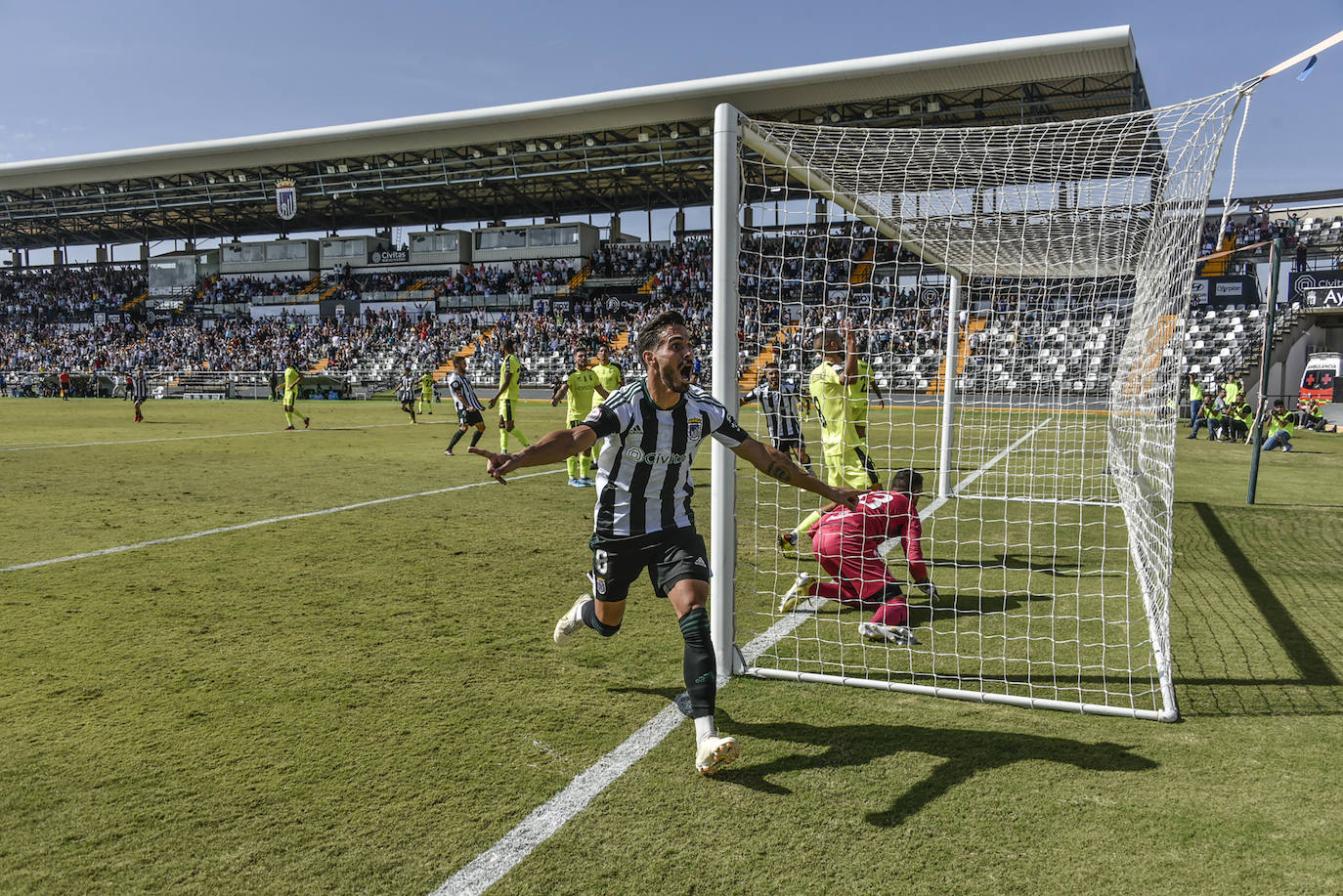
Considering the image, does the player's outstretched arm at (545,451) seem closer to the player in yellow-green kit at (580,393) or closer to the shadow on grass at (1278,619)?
the shadow on grass at (1278,619)

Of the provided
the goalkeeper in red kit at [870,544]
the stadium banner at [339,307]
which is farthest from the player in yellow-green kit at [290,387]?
the stadium banner at [339,307]

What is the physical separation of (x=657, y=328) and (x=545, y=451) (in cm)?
79

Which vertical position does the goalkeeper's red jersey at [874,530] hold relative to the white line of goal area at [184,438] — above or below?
above

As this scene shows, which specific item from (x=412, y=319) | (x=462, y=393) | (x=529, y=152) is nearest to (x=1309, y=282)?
(x=529, y=152)

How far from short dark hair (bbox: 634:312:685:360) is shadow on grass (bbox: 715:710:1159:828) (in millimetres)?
1780

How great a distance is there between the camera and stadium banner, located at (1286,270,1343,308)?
107 feet

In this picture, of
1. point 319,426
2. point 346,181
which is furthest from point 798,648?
point 346,181

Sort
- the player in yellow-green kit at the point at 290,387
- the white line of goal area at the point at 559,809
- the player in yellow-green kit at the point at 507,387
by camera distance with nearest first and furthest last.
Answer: the white line of goal area at the point at 559,809 < the player in yellow-green kit at the point at 507,387 < the player in yellow-green kit at the point at 290,387

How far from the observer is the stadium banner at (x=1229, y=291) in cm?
3431

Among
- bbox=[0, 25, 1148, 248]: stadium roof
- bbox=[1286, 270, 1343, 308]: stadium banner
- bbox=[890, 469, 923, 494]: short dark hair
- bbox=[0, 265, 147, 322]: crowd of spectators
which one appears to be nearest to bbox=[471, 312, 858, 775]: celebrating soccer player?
bbox=[890, 469, 923, 494]: short dark hair

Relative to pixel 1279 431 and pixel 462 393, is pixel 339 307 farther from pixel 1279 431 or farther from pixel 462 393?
pixel 1279 431

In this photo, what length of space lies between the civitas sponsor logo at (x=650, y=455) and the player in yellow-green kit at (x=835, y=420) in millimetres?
3505

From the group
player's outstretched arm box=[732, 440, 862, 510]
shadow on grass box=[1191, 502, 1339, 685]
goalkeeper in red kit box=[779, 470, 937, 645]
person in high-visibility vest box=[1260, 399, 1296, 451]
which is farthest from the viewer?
person in high-visibility vest box=[1260, 399, 1296, 451]

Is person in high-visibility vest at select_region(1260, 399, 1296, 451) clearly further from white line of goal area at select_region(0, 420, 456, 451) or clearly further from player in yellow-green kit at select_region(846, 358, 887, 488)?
white line of goal area at select_region(0, 420, 456, 451)
